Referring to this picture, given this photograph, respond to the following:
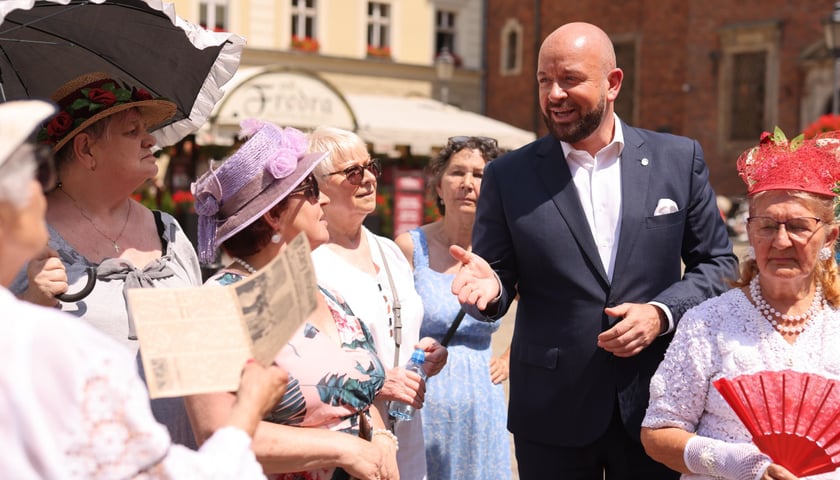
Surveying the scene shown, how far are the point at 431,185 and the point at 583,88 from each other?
5.75 ft

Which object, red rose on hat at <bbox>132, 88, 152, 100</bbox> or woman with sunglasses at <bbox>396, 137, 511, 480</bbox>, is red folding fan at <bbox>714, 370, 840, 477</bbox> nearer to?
woman with sunglasses at <bbox>396, 137, 511, 480</bbox>

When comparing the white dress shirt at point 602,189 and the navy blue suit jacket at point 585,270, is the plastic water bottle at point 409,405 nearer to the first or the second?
the navy blue suit jacket at point 585,270

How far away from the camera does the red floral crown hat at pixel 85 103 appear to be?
3098 millimetres

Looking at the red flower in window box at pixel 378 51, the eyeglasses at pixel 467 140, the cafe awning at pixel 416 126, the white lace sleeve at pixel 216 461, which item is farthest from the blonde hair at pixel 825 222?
the red flower in window box at pixel 378 51

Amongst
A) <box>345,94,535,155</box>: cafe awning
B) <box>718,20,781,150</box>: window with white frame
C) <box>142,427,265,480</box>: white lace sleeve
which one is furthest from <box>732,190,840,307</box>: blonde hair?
<box>718,20,781,150</box>: window with white frame

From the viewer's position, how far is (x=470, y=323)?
180 inches

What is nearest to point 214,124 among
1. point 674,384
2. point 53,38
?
point 53,38

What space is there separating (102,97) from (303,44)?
85.7ft

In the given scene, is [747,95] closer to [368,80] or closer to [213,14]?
[368,80]

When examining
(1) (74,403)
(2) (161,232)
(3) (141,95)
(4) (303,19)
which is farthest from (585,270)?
(4) (303,19)

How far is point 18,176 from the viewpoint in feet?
5.47

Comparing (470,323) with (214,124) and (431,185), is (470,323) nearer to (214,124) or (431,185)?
(431,185)

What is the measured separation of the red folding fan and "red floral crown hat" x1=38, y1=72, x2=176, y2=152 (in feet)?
6.77

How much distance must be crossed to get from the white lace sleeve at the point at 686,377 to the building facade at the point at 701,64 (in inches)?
983
